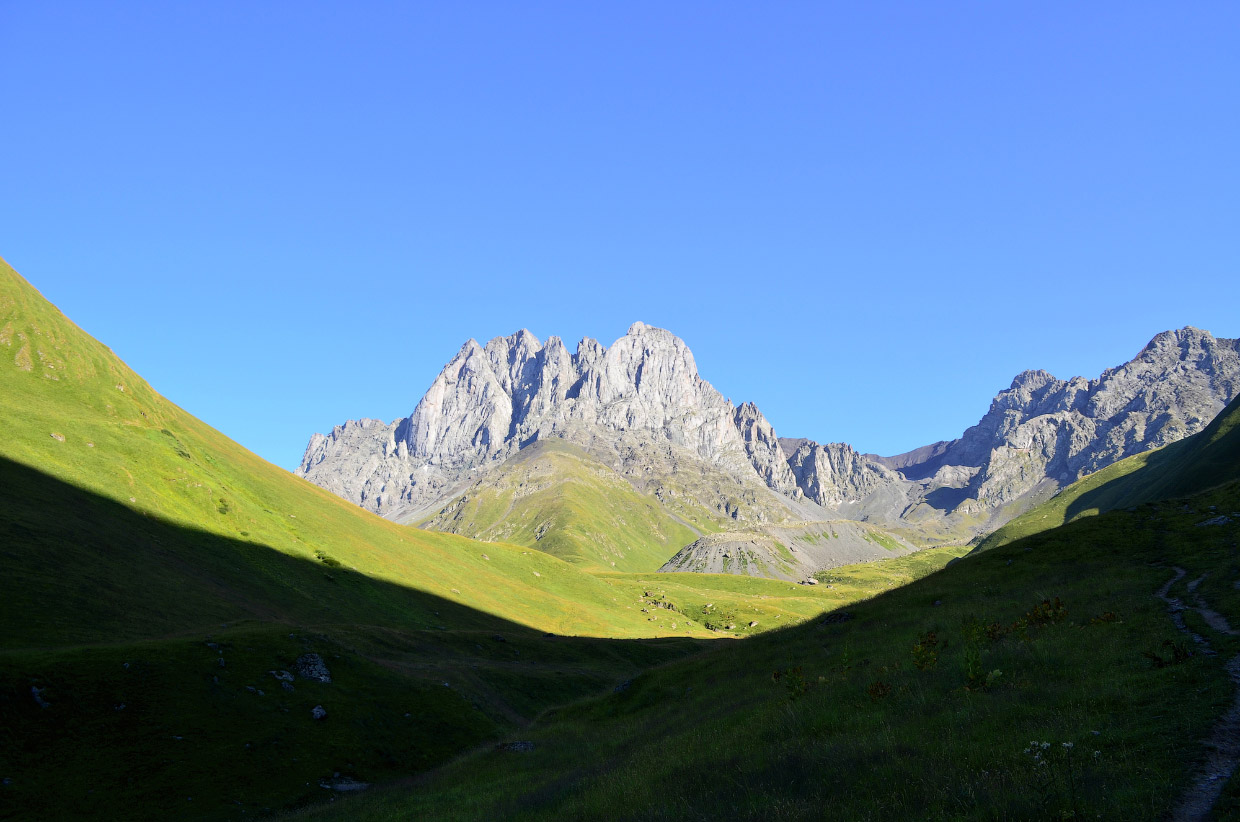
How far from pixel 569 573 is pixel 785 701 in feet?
423

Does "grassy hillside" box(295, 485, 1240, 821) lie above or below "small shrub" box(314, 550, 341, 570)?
below

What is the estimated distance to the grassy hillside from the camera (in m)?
13.1

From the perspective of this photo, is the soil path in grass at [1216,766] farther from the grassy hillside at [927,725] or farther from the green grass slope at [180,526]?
the green grass slope at [180,526]

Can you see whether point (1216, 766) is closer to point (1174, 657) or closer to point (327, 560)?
point (1174, 657)

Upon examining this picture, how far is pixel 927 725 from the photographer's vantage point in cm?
1803

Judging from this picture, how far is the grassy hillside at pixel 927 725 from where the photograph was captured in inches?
517

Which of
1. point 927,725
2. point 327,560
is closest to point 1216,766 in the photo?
point 927,725

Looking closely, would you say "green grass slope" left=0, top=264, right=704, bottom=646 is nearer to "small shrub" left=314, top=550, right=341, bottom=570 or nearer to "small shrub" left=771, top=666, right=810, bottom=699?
"small shrub" left=314, top=550, right=341, bottom=570

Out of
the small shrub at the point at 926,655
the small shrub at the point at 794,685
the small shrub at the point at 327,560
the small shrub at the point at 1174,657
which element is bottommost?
the small shrub at the point at 794,685

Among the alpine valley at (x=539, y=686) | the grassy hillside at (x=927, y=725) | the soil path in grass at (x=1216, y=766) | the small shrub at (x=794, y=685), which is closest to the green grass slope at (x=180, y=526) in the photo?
the alpine valley at (x=539, y=686)

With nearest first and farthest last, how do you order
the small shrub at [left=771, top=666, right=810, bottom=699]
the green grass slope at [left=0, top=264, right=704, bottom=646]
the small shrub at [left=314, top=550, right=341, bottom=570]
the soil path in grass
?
the soil path in grass → the small shrub at [left=771, top=666, right=810, bottom=699] → the green grass slope at [left=0, top=264, right=704, bottom=646] → the small shrub at [left=314, top=550, right=341, bottom=570]

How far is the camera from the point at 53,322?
103 metres

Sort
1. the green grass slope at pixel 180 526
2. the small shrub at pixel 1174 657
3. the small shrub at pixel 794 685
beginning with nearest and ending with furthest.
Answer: the small shrub at pixel 1174 657 → the small shrub at pixel 794 685 → the green grass slope at pixel 180 526

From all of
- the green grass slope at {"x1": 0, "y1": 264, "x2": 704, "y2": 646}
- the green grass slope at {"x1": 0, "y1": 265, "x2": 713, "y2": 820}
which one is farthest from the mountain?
the green grass slope at {"x1": 0, "y1": 264, "x2": 704, "y2": 646}
